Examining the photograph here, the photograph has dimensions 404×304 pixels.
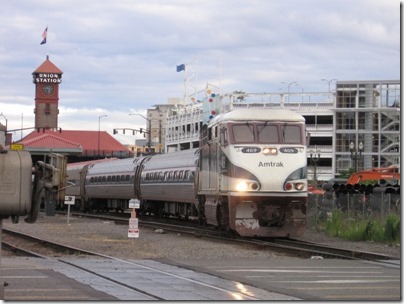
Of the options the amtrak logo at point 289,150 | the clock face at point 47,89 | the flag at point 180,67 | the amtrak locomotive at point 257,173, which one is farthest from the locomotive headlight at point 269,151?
the clock face at point 47,89

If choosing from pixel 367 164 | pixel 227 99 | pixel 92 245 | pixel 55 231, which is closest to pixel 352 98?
pixel 367 164

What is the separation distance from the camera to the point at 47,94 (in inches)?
6757

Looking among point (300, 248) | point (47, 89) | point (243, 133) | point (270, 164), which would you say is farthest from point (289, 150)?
point (47, 89)

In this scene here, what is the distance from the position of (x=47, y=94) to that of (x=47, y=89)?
5.87 ft

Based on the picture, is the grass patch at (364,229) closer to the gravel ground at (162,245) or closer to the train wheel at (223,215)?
the gravel ground at (162,245)

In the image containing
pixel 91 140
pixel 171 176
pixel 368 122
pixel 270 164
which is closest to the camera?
pixel 270 164

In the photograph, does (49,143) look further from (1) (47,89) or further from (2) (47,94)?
(1) (47,89)

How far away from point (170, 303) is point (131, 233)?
13128 mm

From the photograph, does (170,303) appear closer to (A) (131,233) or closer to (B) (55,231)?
(A) (131,233)

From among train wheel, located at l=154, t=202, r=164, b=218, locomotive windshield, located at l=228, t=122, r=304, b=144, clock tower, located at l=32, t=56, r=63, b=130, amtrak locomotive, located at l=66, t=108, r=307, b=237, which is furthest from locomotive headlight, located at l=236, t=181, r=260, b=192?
clock tower, located at l=32, t=56, r=63, b=130

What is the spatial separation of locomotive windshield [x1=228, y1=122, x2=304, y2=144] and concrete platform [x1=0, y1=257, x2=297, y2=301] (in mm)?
8269

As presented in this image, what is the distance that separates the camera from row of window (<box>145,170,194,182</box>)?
36.7 m

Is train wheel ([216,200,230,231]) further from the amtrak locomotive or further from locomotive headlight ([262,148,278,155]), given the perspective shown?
locomotive headlight ([262,148,278,155])

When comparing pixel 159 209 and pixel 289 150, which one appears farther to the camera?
pixel 159 209
